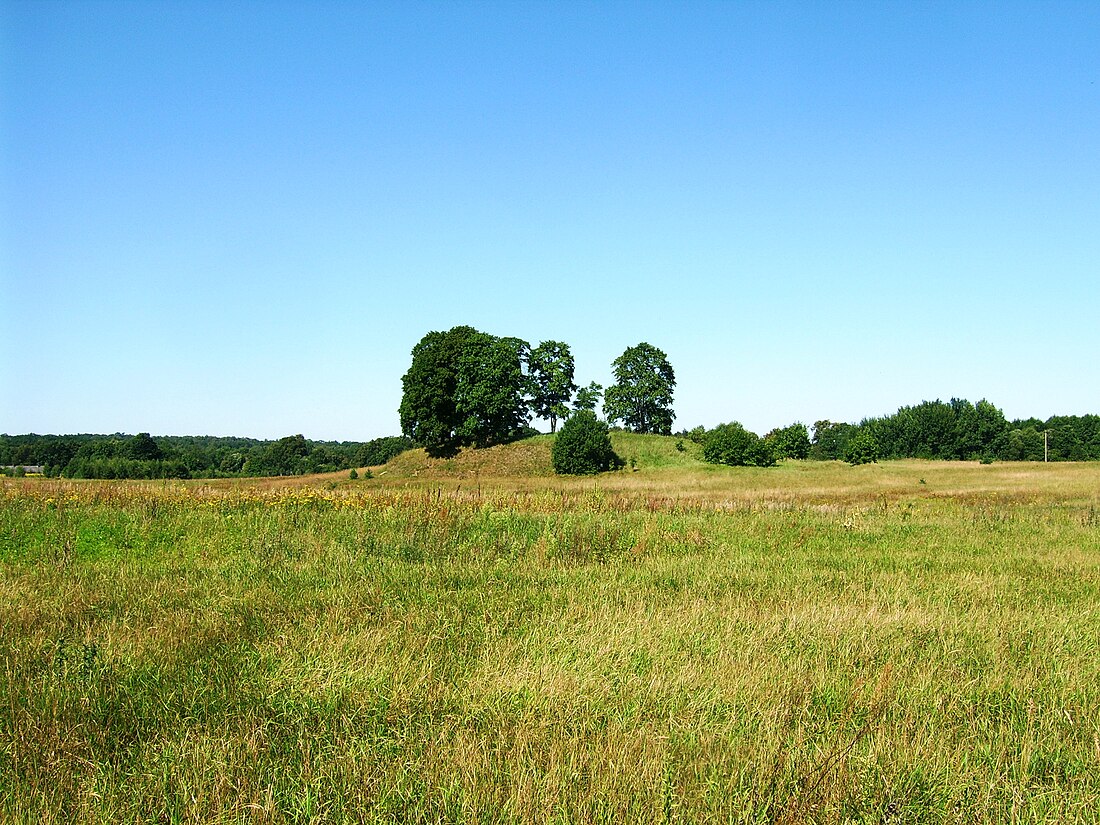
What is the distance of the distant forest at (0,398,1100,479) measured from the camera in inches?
2643

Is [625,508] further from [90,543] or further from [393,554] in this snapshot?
[90,543]

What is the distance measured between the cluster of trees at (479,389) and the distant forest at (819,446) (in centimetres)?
1029

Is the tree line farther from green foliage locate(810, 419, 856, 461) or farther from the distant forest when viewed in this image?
green foliage locate(810, 419, 856, 461)

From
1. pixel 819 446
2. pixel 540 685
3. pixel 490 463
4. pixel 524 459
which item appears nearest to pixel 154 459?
pixel 490 463

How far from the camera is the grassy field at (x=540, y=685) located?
10.5 ft

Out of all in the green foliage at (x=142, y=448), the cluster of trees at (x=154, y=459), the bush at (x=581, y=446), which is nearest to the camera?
the bush at (x=581, y=446)

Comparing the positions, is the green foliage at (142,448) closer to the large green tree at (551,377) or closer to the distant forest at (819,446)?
the distant forest at (819,446)

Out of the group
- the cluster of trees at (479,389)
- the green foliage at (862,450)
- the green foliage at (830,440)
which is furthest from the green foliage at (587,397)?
the green foliage at (830,440)

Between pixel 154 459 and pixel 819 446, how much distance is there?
99.4m

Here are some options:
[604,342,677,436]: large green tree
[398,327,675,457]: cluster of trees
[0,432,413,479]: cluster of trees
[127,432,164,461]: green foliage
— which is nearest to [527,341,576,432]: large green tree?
[398,327,675,457]: cluster of trees

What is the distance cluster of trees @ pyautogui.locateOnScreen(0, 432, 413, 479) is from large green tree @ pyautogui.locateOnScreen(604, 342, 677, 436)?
82.2 ft

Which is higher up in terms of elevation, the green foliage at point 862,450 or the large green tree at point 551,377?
the large green tree at point 551,377

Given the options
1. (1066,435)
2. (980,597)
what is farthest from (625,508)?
(1066,435)

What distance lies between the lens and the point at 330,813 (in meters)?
3.02
